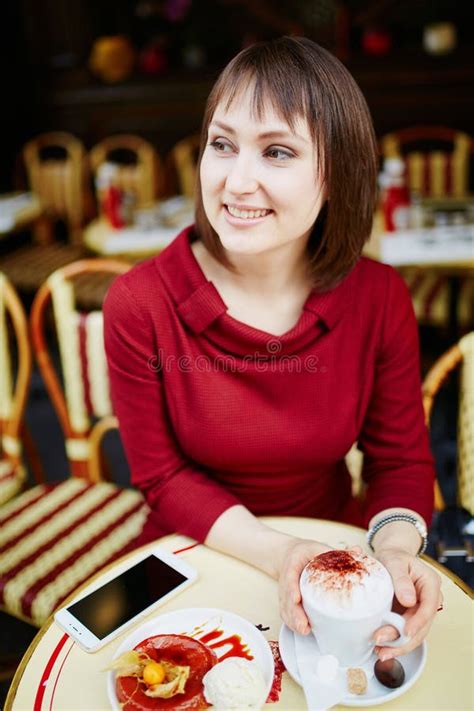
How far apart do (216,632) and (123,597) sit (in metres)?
0.17

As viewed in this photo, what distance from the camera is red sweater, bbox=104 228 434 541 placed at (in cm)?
132

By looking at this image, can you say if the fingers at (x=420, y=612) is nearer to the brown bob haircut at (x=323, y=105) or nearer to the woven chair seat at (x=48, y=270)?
the brown bob haircut at (x=323, y=105)

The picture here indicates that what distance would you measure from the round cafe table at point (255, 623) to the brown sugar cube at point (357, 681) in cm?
4

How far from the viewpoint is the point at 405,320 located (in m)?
1.41

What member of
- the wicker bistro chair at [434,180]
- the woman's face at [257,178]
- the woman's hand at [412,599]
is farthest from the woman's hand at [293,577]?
the wicker bistro chair at [434,180]

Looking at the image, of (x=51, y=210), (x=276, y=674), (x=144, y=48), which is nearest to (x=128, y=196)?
(x=51, y=210)

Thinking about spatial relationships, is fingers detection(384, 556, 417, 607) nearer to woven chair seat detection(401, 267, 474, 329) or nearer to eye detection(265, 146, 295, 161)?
eye detection(265, 146, 295, 161)

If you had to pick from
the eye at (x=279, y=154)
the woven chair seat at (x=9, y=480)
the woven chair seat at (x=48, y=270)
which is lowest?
the woven chair seat at (x=9, y=480)

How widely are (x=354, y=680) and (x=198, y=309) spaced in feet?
2.25

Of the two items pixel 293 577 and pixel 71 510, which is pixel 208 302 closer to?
pixel 293 577

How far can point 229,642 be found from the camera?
3.31 feet

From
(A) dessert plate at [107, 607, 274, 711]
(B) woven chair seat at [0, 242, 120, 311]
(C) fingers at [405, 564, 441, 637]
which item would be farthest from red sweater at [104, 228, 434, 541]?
(B) woven chair seat at [0, 242, 120, 311]

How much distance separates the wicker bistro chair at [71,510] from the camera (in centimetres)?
162

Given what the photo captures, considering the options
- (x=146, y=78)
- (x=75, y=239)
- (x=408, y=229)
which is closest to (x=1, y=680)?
(x=408, y=229)
